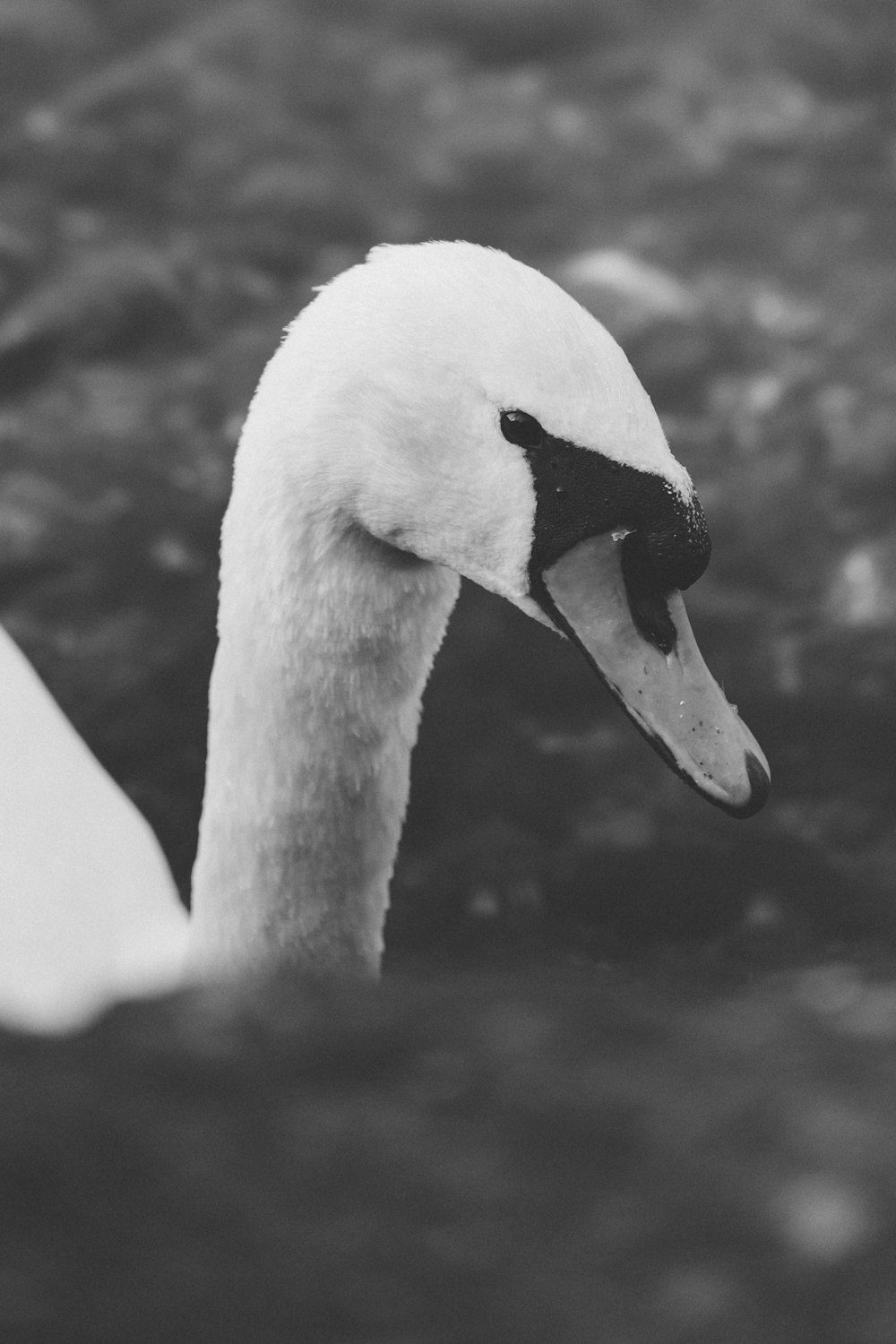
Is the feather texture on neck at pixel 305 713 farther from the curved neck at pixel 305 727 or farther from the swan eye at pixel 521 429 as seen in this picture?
the swan eye at pixel 521 429

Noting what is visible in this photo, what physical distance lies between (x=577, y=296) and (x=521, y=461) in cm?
388

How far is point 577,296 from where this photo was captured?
22.4 ft

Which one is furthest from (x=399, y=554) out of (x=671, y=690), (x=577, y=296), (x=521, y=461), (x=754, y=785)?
(x=577, y=296)

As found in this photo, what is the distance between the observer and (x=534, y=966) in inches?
186

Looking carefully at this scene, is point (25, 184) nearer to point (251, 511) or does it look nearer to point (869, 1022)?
point (251, 511)

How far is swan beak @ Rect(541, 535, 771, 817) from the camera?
10.7 ft

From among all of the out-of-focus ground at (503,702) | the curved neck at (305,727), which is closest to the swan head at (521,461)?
the curved neck at (305,727)

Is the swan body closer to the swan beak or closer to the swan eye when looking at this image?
the swan beak

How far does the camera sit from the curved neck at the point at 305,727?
3.30 m

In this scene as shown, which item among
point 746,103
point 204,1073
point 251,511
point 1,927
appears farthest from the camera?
point 746,103

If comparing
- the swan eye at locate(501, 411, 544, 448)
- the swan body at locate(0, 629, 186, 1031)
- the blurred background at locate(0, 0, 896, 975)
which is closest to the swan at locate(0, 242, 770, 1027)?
the swan eye at locate(501, 411, 544, 448)

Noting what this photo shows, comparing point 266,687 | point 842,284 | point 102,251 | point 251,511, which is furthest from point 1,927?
point 842,284

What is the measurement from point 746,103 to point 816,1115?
5.82m

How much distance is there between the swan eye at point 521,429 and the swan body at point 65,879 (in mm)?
1273
